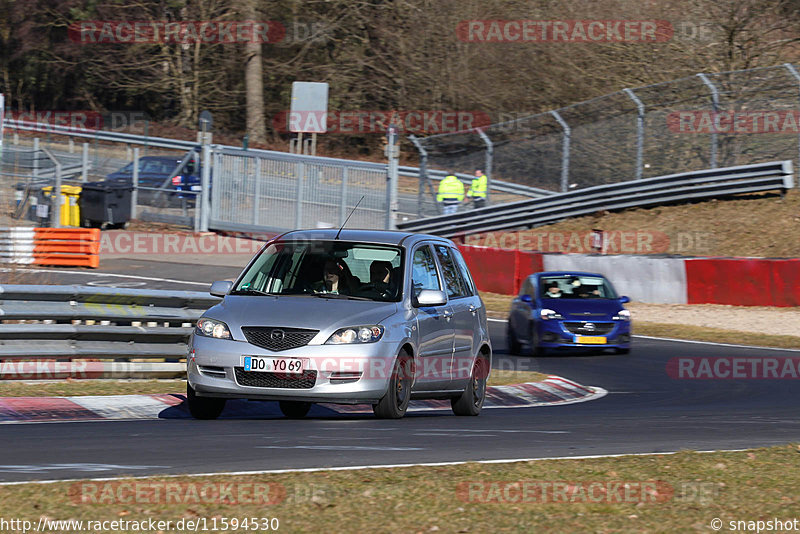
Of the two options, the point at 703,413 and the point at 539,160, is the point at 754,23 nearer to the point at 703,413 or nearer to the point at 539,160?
the point at 539,160

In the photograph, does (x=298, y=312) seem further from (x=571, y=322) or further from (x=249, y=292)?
(x=571, y=322)

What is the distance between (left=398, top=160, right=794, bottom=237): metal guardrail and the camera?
1142 inches

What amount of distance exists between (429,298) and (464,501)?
3893mm

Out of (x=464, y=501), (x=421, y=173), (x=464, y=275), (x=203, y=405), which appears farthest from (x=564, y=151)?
(x=464, y=501)

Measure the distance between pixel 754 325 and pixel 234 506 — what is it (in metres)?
18.2

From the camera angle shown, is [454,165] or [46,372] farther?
[454,165]

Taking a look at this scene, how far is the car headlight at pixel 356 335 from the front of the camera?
9227 millimetres

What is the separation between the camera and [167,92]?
5341 centimetres

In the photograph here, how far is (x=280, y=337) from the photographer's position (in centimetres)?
922

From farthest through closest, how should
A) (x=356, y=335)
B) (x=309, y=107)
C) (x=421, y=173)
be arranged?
(x=421, y=173)
(x=309, y=107)
(x=356, y=335)

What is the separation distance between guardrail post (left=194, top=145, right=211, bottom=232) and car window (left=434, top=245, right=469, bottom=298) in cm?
2530

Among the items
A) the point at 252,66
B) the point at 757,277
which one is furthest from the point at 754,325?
the point at 252,66

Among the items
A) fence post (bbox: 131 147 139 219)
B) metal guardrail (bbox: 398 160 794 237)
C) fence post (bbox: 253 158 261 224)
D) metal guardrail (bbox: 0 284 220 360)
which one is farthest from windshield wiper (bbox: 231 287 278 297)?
fence post (bbox: 131 147 139 219)

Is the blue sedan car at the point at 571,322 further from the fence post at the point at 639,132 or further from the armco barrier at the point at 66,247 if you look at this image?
the armco barrier at the point at 66,247
